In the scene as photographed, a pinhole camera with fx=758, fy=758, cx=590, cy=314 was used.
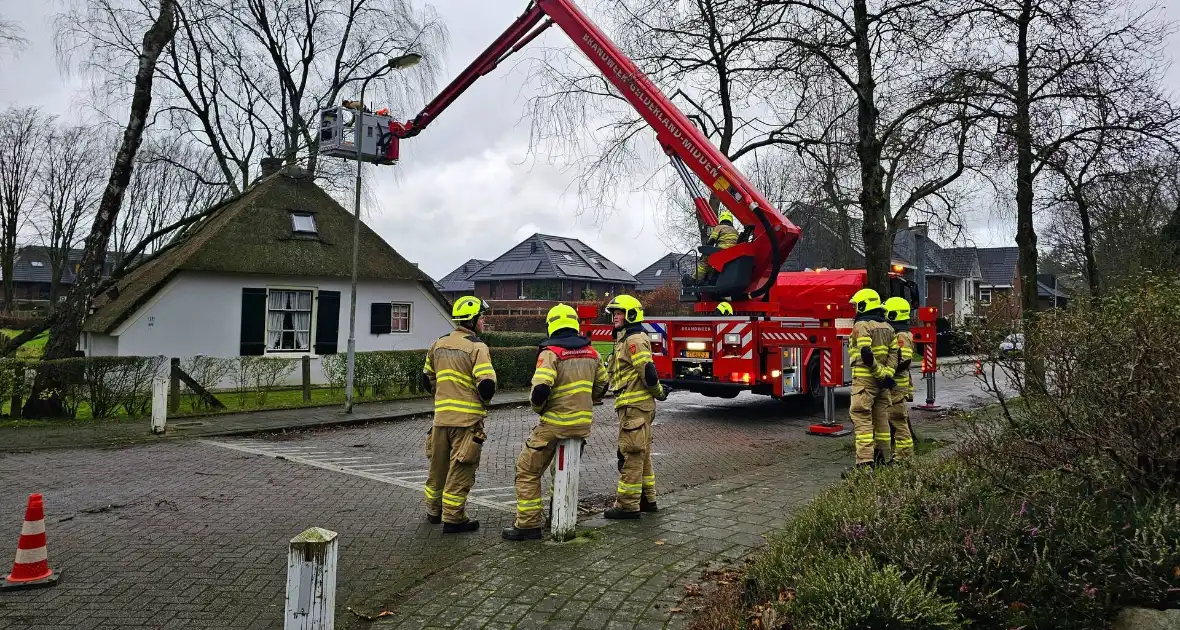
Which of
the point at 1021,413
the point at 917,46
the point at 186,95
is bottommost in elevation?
the point at 1021,413

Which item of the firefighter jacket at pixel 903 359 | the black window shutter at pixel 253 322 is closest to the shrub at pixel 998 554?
the firefighter jacket at pixel 903 359

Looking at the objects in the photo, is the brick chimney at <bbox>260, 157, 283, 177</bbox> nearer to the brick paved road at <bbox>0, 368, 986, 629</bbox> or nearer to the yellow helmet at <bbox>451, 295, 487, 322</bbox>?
the brick paved road at <bbox>0, 368, 986, 629</bbox>

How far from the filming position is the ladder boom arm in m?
10.9

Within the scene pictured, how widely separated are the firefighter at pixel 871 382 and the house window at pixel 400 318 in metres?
14.1

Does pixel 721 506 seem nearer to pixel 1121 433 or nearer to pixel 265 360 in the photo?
pixel 1121 433

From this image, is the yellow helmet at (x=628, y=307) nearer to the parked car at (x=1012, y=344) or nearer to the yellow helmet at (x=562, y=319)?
the yellow helmet at (x=562, y=319)

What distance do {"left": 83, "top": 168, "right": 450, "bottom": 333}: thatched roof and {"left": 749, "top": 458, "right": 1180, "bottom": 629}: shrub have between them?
50.3 feet

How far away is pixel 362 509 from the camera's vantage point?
6.40 metres

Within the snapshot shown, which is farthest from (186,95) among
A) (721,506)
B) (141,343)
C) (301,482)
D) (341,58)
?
(721,506)

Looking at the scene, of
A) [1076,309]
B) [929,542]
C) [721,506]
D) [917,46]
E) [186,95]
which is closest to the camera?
[929,542]

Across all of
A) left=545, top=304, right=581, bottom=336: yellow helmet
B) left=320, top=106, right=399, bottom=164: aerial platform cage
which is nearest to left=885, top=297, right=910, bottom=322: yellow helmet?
left=545, top=304, right=581, bottom=336: yellow helmet

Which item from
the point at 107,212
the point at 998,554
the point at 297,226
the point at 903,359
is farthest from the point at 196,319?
the point at 998,554

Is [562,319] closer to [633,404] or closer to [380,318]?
[633,404]

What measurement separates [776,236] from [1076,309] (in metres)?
6.00
